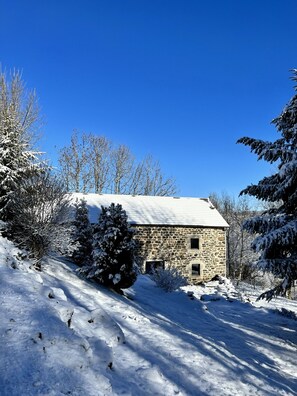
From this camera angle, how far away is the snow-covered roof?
21.1 metres

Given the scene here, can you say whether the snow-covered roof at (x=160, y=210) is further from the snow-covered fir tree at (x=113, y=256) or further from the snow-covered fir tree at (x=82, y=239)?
the snow-covered fir tree at (x=113, y=256)

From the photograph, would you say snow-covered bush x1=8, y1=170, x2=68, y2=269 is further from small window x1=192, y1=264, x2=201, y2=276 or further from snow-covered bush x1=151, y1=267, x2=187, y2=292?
small window x1=192, y1=264, x2=201, y2=276

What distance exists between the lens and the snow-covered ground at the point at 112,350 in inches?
131

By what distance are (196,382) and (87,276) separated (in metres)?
6.00

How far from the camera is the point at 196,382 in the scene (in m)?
4.69

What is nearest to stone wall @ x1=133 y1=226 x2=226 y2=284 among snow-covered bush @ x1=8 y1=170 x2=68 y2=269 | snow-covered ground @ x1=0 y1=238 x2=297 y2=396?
snow-covered ground @ x1=0 y1=238 x2=297 y2=396

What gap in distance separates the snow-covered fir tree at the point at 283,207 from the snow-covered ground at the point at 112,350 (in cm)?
206

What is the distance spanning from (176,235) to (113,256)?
462 inches

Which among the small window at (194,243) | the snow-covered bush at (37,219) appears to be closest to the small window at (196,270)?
the small window at (194,243)

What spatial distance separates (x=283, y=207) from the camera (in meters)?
8.58

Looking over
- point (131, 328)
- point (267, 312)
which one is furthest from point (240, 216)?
point (131, 328)

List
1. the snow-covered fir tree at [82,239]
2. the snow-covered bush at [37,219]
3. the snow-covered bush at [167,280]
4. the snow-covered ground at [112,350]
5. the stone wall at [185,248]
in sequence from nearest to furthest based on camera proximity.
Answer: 1. the snow-covered ground at [112,350]
2. the snow-covered bush at [37,219]
3. the snow-covered fir tree at [82,239]
4. the snow-covered bush at [167,280]
5. the stone wall at [185,248]

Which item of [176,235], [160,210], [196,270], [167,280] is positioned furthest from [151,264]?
[167,280]

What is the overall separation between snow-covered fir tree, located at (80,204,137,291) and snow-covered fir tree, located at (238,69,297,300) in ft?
13.2
